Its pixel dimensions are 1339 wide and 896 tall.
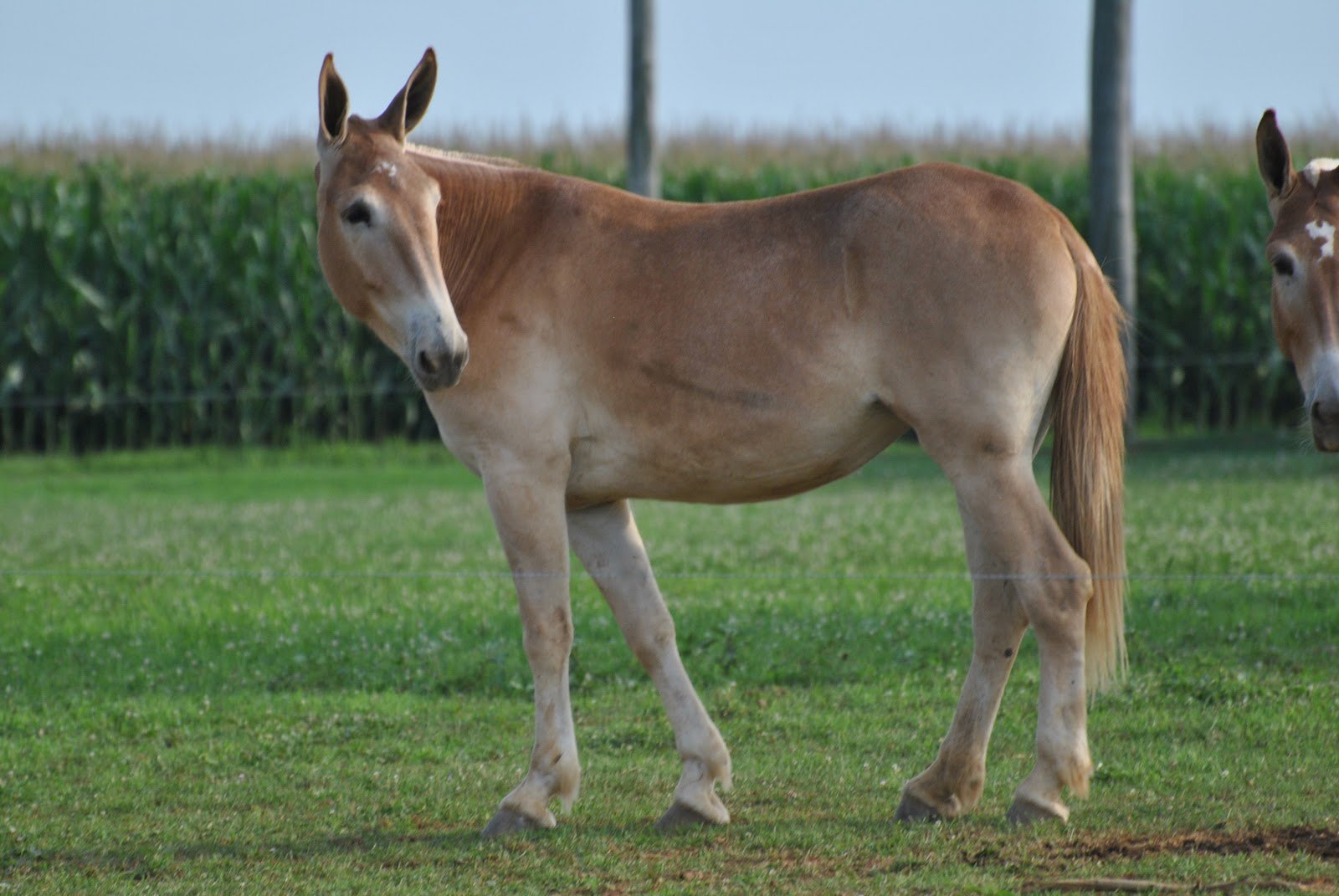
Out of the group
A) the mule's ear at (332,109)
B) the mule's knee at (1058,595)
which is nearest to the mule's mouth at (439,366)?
the mule's ear at (332,109)

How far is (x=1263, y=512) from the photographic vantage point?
10.5 m

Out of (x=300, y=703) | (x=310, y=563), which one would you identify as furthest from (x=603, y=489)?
(x=310, y=563)

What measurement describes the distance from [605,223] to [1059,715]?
2219 millimetres

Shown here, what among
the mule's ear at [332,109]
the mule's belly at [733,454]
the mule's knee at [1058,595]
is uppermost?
the mule's ear at [332,109]

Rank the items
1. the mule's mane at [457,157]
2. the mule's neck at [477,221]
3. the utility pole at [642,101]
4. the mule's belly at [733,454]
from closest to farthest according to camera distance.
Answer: the mule's belly at [733,454], the mule's neck at [477,221], the mule's mane at [457,157], the utility pole at [642,101]

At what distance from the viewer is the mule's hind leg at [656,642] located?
4.96 meters

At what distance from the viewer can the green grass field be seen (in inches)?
178

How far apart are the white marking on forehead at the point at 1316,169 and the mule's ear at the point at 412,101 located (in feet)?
9.36

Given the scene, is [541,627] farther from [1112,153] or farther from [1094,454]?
[1112,153]

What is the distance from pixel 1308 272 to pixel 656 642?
240 cm

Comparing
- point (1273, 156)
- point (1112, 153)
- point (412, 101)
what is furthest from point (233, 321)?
point (1273, 156)

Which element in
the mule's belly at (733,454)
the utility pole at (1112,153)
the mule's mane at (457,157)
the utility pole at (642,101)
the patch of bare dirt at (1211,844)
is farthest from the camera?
the utility pole at (642,101)

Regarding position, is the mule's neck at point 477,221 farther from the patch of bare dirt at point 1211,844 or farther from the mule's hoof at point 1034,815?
the patch of bare dirt at point 1211,844

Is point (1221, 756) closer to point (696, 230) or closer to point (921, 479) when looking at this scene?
point (696, 230)
